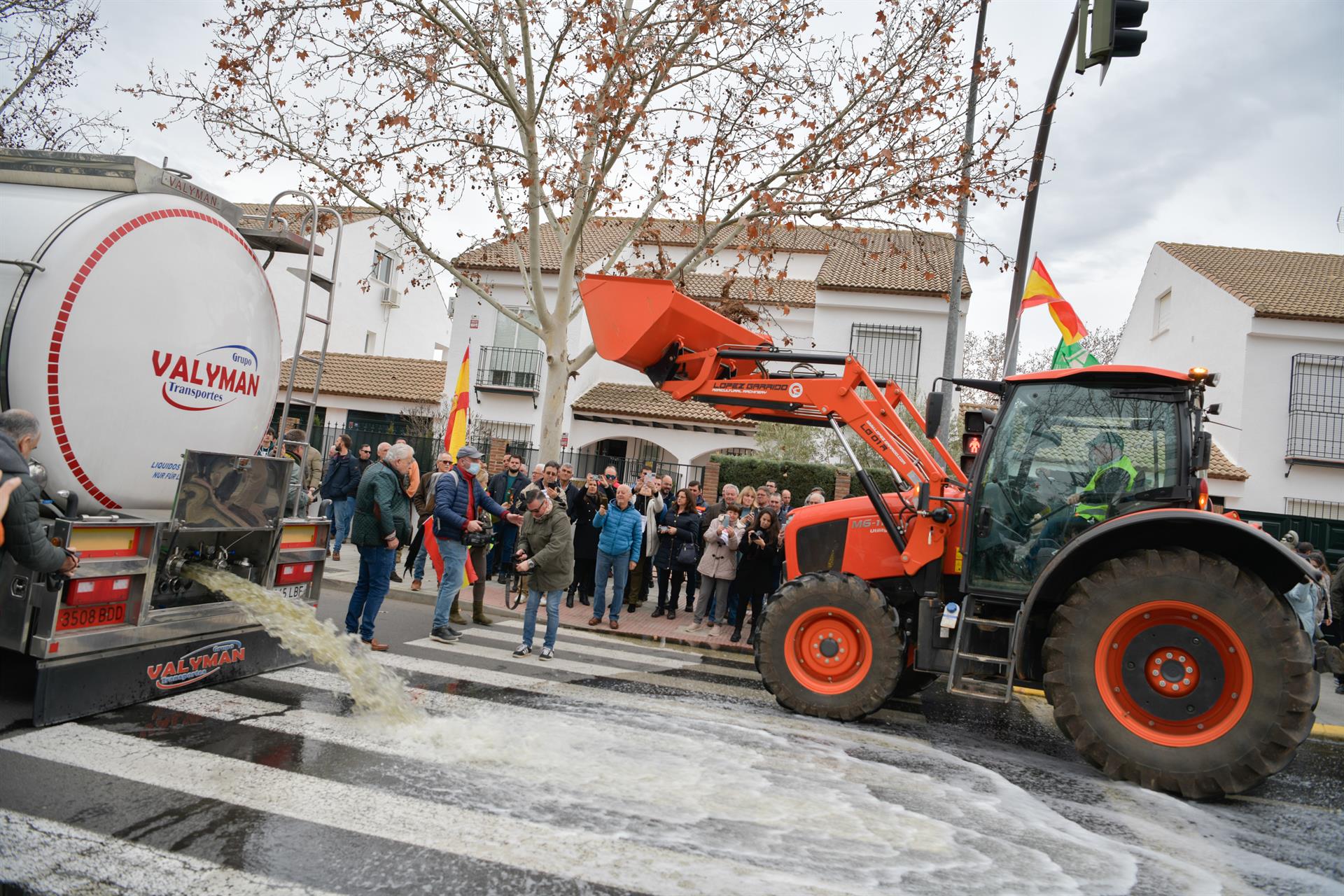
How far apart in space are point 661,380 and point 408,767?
12.9 ft

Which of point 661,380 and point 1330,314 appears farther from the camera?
point 1330,314

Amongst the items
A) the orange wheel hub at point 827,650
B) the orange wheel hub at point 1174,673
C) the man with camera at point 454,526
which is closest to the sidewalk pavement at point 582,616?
the man with camera at point 454,526

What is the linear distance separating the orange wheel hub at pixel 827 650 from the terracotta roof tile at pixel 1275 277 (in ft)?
62.1

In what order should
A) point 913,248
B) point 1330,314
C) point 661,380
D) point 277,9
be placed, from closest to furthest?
point 661,380 → point 277,9 → point 1330,314 → point 913,248

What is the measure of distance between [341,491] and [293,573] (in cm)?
753

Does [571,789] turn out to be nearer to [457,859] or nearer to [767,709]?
[457,859]

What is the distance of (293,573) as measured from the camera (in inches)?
257

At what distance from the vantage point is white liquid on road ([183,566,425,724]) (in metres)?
5.84

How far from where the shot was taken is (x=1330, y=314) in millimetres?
20266

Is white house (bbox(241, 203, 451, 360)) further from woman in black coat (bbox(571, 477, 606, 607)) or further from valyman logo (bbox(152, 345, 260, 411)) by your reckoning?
valyman logo (bbox(152, 345, 260, 411))

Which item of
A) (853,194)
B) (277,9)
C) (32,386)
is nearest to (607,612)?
(853,194)

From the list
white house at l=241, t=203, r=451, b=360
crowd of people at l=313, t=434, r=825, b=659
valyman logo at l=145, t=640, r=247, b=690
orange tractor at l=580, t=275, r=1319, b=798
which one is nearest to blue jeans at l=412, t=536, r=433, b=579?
crowd of people at l=313, t=434, r=825, b=659

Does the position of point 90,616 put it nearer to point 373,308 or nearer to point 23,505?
point 23,505

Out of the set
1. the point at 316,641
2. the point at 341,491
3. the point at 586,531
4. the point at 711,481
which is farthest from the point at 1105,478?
the point at 711,481
